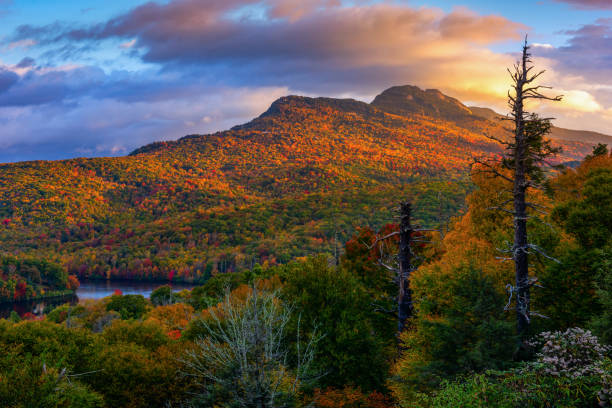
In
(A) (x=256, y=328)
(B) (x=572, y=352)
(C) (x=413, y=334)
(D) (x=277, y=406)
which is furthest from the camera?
(C) (x=413, y=334)

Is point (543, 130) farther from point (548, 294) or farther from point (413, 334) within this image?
point (413, 334)

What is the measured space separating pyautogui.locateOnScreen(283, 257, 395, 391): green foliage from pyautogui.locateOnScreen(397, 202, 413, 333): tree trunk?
223cm

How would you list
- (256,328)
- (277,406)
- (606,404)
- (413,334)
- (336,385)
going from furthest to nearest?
1. (336,385)
2. (413,334)
3. (277,406)
4. (256,328)
5. (606,404)

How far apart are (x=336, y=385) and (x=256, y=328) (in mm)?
11574

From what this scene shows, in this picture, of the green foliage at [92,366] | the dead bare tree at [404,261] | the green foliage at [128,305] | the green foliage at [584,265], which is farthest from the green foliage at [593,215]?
the green foliage at [128,305]

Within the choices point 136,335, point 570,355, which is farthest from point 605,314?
point 136,335

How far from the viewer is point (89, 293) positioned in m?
146

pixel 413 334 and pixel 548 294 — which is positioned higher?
pixel 548 294

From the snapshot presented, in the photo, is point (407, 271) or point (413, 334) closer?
point (413, 334)

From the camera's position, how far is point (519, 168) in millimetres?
18516

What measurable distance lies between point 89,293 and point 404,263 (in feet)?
476

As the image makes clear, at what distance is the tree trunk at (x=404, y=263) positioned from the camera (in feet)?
82.7

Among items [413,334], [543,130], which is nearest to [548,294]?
[413,334]

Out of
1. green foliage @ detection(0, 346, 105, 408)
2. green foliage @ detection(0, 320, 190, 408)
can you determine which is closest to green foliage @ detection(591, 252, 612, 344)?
green foliage @ detection(0, 320, 190, 408)
